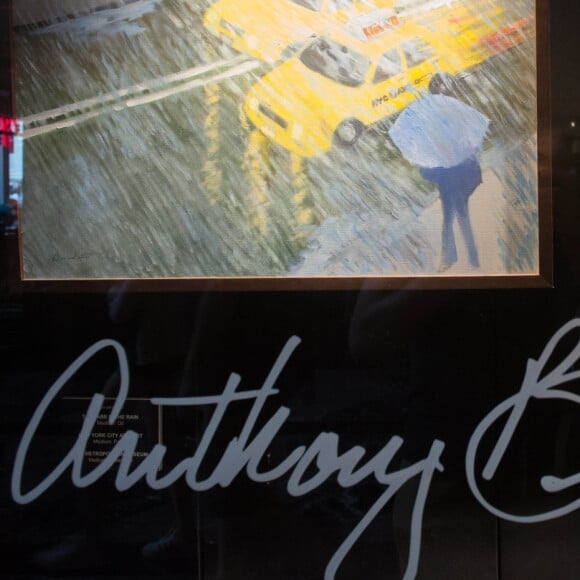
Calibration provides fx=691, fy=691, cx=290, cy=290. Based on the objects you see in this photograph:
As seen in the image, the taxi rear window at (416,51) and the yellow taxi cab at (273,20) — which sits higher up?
the yellow taxi cab at (273,20)

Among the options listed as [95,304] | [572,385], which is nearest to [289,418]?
[95,304]

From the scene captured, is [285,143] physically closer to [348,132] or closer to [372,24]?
[348,132]

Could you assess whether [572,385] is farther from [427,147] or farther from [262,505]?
[262,505]

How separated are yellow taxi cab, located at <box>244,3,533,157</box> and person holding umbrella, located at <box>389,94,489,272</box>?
0.17ft

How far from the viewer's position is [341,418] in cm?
176

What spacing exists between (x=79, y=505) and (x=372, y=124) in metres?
1.25

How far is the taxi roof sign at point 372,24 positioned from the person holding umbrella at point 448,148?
7.8 inches

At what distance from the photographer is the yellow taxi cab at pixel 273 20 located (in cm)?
174

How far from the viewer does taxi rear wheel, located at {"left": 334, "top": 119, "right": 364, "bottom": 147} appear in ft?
5.75
